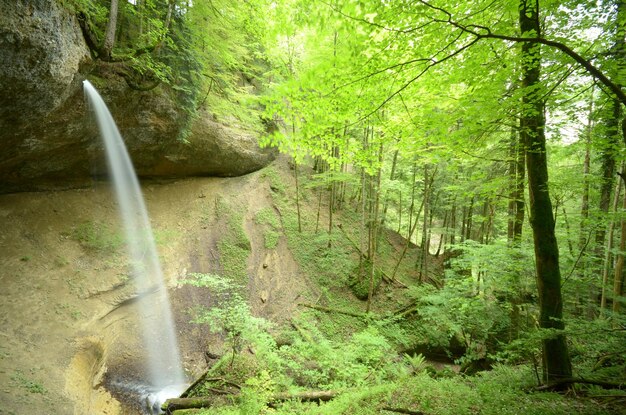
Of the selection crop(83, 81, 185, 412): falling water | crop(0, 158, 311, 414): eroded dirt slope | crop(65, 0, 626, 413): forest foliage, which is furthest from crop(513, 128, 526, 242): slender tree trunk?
crop(83, 81, 185, 412): falling water

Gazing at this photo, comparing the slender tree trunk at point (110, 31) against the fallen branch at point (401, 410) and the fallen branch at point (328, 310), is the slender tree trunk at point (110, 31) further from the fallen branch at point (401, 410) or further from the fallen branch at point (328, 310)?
the fallen branch at point (328, 310)

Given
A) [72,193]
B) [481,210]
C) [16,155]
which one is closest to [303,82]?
[16,155]

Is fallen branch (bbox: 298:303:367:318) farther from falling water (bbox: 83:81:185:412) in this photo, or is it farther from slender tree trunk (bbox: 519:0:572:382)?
slender tree trunk (bbox: 519:0:572:382)

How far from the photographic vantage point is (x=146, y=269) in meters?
10.7

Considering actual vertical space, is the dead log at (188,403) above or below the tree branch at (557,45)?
below

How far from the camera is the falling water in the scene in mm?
8898

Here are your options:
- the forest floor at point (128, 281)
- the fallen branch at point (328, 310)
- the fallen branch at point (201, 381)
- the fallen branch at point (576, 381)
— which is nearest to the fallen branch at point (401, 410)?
the forest floor at point (128, 281)

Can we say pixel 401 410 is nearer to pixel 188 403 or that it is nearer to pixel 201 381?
pixel 188 403

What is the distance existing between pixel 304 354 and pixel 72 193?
1067cm

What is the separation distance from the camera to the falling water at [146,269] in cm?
890

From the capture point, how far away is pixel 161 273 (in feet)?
36.3

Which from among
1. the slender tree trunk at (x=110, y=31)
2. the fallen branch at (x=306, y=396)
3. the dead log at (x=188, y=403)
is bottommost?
the dead log at (x=188, y=403)

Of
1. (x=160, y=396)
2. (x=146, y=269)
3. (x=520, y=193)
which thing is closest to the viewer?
(x=520, y=193)

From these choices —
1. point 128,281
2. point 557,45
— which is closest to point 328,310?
point 128,281
